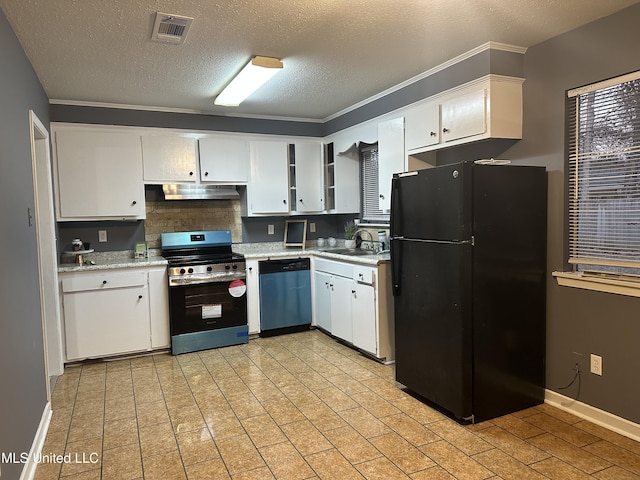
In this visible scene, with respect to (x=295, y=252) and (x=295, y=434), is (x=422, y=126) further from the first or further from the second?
(x=295, y=434)

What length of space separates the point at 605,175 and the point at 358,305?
7.14 ft

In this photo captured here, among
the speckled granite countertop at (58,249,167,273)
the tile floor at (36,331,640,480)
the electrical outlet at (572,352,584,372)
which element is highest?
the speckled granite countertop at (58,249,167,273)

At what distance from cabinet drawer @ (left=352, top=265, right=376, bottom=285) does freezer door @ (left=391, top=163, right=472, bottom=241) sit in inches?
23.7

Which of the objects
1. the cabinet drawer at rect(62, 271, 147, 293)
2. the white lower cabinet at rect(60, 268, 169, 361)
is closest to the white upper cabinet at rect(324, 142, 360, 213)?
the white lower cabinet at rect(60, 268, 169, 361)

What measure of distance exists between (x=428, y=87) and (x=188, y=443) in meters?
3.13

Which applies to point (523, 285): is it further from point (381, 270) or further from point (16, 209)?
point (16, 209)

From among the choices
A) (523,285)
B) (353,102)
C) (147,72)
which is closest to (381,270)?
(523,285)

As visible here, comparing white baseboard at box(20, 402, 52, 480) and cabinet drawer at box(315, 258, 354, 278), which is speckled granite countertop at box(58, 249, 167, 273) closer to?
white baseboard at box(20, 402, 52, 480)

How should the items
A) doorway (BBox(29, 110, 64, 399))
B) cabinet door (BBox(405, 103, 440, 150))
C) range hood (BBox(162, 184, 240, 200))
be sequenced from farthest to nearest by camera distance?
range hood (BBox(162, 184, 240, 200)) < doorway (BBox(29, 110, 64, 399)) < cabinet door (BBox(405, 103, 440, 150))

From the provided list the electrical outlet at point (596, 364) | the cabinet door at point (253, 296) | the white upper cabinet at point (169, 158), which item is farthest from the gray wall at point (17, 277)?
the electrical outlet at point (596, 364)

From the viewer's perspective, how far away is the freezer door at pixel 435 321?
2.72 m

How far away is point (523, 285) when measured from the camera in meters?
2.89

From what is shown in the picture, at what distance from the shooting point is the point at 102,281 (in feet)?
13.3

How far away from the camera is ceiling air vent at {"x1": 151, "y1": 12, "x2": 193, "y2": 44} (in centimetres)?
251
